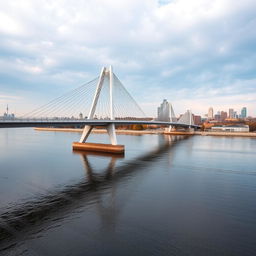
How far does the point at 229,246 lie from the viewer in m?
6.07

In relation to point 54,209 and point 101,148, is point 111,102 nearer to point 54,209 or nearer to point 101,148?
point 101,148

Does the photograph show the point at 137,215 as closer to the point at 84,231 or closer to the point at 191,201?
the point at 84,231

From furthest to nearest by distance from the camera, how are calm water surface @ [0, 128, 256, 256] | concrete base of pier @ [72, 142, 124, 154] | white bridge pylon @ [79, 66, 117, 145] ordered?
white bridge pylon @ [79, 66, 117, 145], concrete base of pier @ [72, 142, 124, 154], calm water surface @ [0, 128, 256, 256]

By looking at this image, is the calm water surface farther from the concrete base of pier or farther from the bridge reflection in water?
the concrete base of pier

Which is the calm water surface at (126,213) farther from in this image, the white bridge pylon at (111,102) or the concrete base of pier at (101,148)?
the white bridge pylon at (111,102)

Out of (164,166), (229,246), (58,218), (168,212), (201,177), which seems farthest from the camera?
(164,166)

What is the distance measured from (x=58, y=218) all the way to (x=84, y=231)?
5.20 feet

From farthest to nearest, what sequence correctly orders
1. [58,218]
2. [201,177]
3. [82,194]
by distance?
[201,177] < [82,194] < [58,218]

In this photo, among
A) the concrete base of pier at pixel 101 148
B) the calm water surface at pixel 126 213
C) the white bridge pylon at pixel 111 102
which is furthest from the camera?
the white bridge pylon at pixel 111 102

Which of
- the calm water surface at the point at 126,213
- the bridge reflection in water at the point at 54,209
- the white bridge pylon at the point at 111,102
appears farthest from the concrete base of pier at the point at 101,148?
the bridge reflection in water at the point at 54,209

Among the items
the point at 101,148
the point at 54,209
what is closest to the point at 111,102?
the point at 101,148

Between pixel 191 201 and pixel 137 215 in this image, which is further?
pixel 191 201

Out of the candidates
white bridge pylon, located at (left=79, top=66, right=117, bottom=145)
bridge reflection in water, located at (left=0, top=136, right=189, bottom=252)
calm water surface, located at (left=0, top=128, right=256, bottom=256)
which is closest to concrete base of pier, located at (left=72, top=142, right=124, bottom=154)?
white bridge pylon, located at (left=79, top=66, right=117, bottom=145)

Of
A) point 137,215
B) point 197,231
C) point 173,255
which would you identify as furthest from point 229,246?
point 137,215
